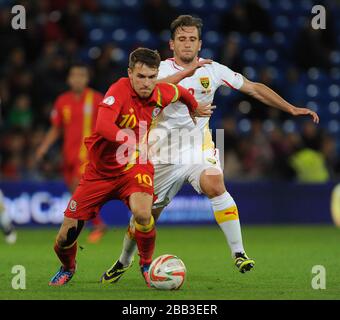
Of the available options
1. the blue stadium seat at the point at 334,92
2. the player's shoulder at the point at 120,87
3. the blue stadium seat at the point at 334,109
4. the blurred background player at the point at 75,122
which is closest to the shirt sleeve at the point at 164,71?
the player's shoulder at the point at 120,87

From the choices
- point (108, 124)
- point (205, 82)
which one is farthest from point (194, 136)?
point (108, 124)

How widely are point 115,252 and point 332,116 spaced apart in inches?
341

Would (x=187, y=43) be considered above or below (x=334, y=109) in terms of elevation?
below

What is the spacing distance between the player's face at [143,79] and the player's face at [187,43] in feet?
3.56

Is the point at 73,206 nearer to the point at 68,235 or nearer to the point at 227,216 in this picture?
the point at 68,235

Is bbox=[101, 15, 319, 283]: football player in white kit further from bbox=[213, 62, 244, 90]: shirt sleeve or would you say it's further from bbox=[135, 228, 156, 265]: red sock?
bbox=[135, 228, 156, 265]: red sock

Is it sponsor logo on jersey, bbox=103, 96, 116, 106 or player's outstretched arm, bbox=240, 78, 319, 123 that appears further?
player's outstretched arm, bbox=240, 78, 319, 123

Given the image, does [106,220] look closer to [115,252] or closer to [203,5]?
[115,252]

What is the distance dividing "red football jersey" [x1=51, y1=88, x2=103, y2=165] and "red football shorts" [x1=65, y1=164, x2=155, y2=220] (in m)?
4.70

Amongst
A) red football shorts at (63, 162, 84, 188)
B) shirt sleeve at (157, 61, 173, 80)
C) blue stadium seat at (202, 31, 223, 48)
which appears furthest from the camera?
blue stadium seat at (202, 31, 223, 48)

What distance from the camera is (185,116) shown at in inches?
327

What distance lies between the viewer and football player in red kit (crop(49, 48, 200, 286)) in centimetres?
712

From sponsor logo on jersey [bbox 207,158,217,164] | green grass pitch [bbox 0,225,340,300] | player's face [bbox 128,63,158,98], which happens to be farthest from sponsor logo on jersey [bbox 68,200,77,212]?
sponsor logo on jersey [bbox 207,158,217,164]

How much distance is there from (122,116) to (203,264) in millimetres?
2558
